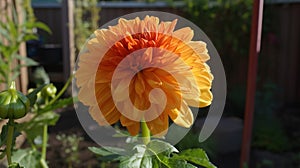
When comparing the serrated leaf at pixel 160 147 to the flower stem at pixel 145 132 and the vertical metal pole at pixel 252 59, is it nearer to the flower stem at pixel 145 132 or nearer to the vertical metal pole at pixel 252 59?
the flower stem at pixel 145 132

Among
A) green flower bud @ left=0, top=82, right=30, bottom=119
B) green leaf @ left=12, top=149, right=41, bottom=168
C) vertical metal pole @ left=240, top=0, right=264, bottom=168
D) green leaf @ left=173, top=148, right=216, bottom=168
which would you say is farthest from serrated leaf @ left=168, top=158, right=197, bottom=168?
vertical metal pole @ left=240, top=0, right=264, bottom=168

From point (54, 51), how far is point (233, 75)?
6.03 feet

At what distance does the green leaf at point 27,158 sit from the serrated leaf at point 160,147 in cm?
34

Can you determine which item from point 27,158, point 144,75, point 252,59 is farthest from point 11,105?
point 252,59

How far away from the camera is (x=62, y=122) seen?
2.06 meters

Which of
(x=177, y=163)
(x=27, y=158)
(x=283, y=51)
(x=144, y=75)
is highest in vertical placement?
(x=144, y=75)

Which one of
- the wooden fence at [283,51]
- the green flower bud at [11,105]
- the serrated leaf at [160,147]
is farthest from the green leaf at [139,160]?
the wooden fence at [283,51]

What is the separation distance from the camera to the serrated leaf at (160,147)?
467mm

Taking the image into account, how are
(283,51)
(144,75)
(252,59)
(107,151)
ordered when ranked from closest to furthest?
(144,75)
(107,151)
(252,59)
(283,51)

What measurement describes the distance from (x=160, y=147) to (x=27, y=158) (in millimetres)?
392

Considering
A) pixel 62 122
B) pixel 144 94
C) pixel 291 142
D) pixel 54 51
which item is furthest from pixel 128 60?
pixel 54 51

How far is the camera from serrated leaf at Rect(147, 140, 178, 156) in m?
0.47

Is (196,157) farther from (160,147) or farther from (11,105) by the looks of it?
→ (11,105)

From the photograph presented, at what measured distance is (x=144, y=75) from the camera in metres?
0.43
